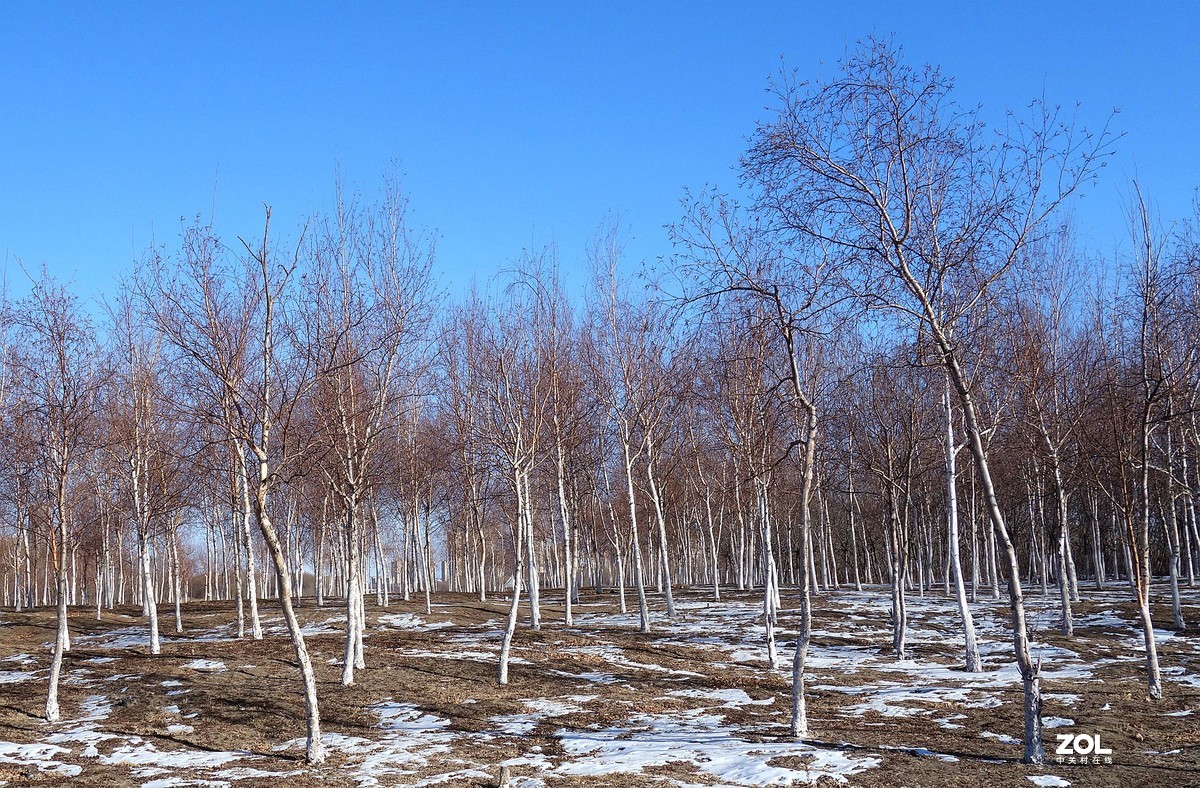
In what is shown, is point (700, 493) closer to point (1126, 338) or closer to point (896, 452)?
point (896, 452)

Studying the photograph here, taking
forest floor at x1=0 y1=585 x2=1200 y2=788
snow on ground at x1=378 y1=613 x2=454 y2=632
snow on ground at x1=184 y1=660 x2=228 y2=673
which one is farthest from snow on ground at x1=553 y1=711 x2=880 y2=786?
snow on ground at x1=378 y1=613 x2=454 y2=632

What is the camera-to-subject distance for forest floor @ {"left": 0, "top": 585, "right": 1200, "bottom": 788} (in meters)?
10.5

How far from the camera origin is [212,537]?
46969 millimetres

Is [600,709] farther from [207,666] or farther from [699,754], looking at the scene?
[207,666]

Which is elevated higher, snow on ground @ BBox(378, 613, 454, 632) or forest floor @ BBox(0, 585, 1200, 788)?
forest floor @ BBox(0, 585, 1200, 788)

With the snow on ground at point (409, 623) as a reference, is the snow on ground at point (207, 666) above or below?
above

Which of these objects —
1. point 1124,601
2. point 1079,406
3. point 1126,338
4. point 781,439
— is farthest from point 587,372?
point 1124,601

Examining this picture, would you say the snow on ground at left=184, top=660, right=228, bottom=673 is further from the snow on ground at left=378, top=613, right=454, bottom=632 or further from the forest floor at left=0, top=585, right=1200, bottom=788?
the snow on ground at left=378, top=613, right=454, bottom=632

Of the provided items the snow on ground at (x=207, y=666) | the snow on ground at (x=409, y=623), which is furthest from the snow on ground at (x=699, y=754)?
the snow on ground at (x=409, y=623)

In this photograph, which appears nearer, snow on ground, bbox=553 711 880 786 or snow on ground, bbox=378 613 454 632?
snow on ground, bbox=553 711 880 786

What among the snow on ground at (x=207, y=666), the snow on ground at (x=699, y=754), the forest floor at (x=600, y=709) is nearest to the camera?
the snow on ground at (x=699, y=754)

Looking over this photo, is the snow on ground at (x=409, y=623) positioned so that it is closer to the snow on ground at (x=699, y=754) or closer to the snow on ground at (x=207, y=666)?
the snow on ground at (x=207, y=666)

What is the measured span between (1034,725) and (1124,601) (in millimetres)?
24351

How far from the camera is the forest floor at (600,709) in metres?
10.5
